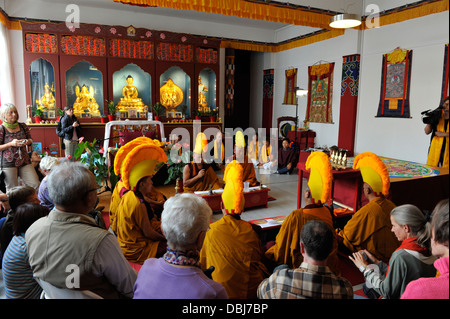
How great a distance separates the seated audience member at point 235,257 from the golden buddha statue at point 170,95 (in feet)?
25.3

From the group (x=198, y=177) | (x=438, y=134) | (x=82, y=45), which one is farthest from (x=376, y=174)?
(x=82, y=45)

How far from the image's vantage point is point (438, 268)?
932 mm

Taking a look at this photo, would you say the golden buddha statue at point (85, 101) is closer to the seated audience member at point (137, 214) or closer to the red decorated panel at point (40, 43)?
the red decorated panel at point (40, 43)

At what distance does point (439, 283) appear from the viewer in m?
0.90

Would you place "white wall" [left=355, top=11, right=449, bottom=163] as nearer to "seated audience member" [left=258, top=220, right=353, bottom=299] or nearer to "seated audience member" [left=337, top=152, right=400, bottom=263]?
"seated audience member" [left=337, top=152, right=400, bottom=263]

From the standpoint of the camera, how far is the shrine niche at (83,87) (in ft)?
28.3

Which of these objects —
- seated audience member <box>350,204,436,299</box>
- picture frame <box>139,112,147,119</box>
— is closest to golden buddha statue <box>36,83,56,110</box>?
picture frame <box>139,112,147,119</box>

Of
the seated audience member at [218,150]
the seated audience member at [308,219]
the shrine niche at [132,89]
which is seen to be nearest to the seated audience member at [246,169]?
the seated audience member at [218,150]

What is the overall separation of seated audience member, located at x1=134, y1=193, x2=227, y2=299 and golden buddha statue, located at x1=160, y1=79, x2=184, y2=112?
843 cm

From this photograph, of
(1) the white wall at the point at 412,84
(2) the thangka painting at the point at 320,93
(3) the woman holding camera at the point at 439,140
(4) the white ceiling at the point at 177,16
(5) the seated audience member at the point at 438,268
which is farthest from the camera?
(2) the thangka painting at the point at 320,93

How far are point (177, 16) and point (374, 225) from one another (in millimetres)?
8366

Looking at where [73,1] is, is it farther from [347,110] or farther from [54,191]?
[54,191]
